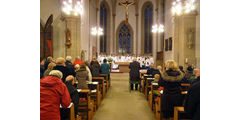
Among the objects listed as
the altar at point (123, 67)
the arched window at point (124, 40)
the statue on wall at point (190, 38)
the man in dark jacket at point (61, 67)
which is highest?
the arched window at point (124, 40)

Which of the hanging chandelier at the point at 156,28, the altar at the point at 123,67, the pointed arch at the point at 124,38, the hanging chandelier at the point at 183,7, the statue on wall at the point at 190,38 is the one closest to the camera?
the hanging chandelier at the point at 183,7

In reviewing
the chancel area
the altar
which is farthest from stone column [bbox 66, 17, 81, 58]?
the altar

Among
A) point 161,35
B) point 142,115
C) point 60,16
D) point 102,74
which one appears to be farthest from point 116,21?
point 142,115

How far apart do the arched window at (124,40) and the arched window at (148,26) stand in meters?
2.03

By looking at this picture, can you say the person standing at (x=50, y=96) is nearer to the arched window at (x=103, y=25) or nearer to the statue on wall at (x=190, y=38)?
the statue on wall at (x=190, y=38)

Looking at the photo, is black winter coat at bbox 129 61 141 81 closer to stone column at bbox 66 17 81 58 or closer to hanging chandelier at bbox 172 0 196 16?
hanging chandelier at bbox 172 0 196 16

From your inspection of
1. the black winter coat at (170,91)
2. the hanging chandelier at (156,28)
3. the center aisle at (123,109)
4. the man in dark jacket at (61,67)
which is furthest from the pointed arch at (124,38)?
the black winter coat at (170,91)

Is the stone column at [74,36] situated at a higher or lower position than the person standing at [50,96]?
higher

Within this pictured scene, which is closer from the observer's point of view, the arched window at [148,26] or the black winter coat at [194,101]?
the black winter coat at [194,101]

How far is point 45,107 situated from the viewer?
1994 millimetres

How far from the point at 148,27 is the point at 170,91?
15.7m

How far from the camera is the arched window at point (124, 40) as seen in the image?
61.7 feet
